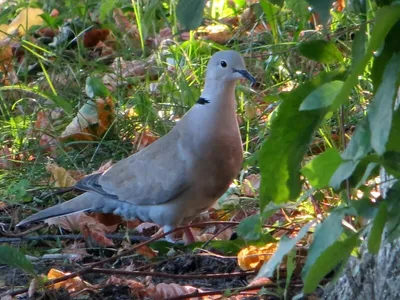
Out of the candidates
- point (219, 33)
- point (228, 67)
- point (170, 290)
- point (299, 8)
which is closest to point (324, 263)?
point (299, 8)

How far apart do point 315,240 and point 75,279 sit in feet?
5.61

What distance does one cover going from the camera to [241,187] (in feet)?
12.7

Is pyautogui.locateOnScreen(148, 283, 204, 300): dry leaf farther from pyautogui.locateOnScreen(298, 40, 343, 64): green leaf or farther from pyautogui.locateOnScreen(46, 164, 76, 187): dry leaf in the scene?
pyautogui.locateOnScreen(46, 164, 76, 187): dry leaf

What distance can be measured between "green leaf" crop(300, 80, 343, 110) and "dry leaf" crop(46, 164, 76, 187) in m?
2.97

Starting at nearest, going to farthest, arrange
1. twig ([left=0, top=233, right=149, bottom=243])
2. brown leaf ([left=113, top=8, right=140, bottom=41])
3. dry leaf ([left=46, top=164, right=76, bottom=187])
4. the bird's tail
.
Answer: twig ([left=0, top=233, right=149, bottom=243]) → the bird's tail → dry leaf ([left=46, top=164, right=76, bottom=187]) → brown leaf ([left=113, top=8, right=140, bottom=41])

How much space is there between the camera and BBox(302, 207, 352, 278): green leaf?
1151 millimetres

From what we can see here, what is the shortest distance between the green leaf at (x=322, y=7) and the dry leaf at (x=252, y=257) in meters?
1.69

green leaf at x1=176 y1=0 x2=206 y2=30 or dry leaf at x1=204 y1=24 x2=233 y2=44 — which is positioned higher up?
green leaf at x1=176 y1=0 x2=206 y2=30

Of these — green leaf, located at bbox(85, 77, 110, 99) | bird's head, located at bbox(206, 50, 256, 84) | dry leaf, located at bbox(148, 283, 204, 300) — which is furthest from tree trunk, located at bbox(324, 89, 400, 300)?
green leaf, located at bbox(85, 77, 110, 99)

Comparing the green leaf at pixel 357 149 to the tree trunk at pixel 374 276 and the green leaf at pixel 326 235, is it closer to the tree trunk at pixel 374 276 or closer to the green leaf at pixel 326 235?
the green leaf at pixel 326 235

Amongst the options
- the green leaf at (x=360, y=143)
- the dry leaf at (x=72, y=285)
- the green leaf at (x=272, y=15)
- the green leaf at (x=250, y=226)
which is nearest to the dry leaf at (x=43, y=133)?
the green leaf at (x=272, y=15)

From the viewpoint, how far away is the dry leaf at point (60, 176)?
13.6 feet

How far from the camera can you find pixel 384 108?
109 centimetres

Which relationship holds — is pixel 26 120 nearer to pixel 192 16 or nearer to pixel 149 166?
pixel 149 166
